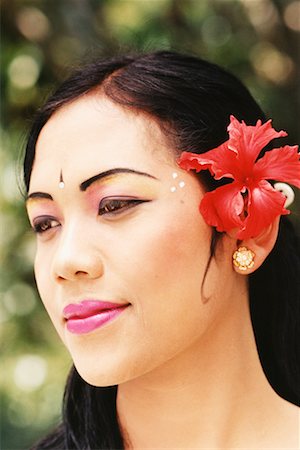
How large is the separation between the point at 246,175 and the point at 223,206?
9cm

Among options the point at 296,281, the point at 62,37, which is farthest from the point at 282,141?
the point at 296,281

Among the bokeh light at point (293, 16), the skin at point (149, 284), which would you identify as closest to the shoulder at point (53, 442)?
the skin at point (149, 284)

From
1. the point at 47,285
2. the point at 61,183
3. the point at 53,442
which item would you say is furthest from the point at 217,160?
the point at 53,442

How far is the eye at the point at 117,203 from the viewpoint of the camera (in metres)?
1.87

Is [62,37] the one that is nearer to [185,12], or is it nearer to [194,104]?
[185,12]

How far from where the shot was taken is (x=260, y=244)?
202 centimetres

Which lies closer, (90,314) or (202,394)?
(90,314)

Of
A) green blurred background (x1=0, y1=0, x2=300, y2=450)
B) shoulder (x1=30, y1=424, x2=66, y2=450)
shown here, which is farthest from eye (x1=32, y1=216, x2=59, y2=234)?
green blurred background (x1=0, y1=0, x2=300, y2=450)

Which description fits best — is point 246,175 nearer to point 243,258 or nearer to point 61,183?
point 243,258

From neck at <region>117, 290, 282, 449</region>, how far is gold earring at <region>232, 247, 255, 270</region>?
12 cm

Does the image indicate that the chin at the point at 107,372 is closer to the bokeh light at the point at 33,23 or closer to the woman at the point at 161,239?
the woman at the point at 161,239

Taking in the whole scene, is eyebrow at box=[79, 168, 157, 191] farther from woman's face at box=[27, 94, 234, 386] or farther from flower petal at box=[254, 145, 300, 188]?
flower petal at box=[254, 145, 300, 188]

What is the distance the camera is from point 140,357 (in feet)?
6.13

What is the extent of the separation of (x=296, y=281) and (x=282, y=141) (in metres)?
1.70
